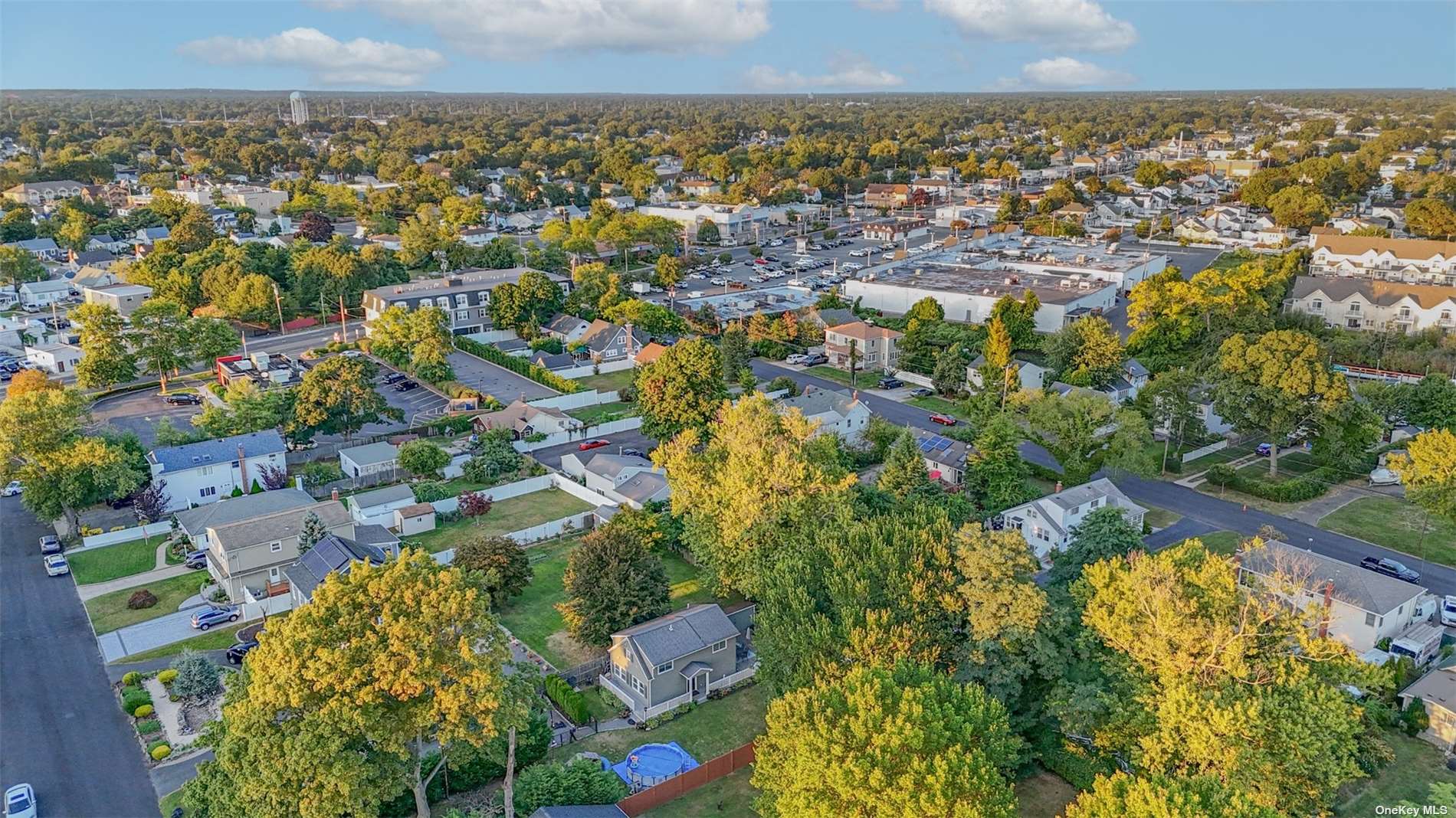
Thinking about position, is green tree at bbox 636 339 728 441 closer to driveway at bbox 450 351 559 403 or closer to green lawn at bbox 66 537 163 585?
driveway at bbox 450 351 559 403

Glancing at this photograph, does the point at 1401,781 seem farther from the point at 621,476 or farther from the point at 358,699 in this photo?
the point at 621,476

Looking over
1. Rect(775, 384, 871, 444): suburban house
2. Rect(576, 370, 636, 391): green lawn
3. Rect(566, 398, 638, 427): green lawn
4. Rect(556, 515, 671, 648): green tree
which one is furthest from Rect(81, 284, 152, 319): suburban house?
Rect(556, 515, 671, 648): green tree

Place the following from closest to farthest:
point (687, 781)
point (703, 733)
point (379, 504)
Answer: point (687, 781) → point (703, 733) → point (379, 504)

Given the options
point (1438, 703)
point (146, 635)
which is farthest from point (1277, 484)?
point (146, 635)

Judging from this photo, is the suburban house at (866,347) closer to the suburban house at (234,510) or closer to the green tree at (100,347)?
the suburban house at (234,510)

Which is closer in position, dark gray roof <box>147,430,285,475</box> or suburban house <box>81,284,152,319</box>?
dark gray roof <box>147,430,285,475</box>

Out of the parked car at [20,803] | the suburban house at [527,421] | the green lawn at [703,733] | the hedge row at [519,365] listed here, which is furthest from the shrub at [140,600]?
the hedge row at [519,365]

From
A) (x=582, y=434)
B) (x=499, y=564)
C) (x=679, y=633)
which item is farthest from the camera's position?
(x=582, y=434)
